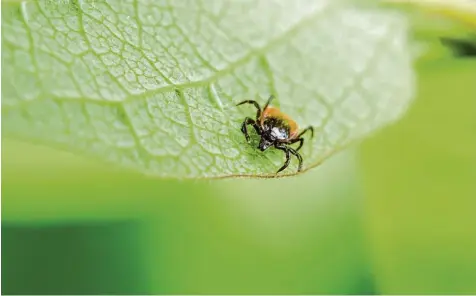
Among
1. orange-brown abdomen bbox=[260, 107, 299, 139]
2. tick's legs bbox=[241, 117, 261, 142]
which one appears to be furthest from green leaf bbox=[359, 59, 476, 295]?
tick's legs bbox=[241, 117, 261, 142]

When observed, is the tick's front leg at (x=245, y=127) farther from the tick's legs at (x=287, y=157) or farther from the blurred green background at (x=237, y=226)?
the blurred green background at (x=237, y=226)

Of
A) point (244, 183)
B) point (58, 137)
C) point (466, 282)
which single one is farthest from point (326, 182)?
point (58, 137)

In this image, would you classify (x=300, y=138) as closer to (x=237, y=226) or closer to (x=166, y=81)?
(x=166, y=81)

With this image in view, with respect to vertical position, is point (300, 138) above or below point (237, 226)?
above

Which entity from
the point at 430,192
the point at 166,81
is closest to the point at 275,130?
the point at 166,81

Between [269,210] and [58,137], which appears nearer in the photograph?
[58,137]

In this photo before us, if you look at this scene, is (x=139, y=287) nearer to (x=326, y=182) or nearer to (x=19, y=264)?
(x=19, y=264)

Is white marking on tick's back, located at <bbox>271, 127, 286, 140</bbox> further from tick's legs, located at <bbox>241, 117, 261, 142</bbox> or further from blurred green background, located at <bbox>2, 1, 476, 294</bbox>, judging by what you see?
blurred green background, located at <bbox>2, 1, 476, 294</bbox>

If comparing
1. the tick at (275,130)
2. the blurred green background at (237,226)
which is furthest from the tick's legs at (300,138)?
the blurred green background at (237,226)
